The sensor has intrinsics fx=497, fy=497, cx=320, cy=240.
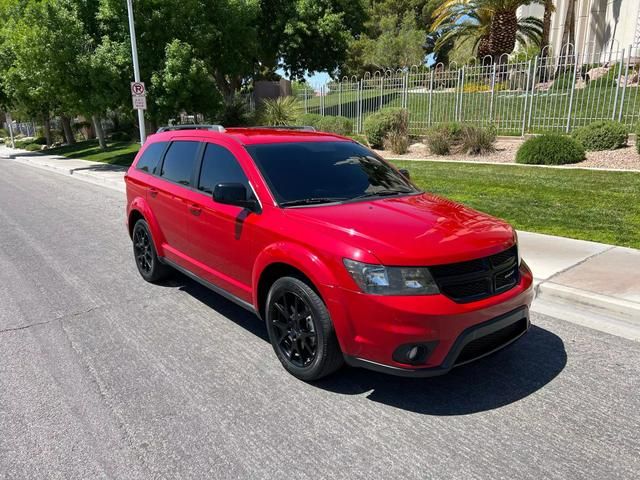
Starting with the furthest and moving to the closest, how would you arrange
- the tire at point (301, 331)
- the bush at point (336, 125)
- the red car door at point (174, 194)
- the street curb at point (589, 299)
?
the bush at point (336, 125)
the red car door at point (174, 194)
the street curb at point (589, 299)
the tire at point (301, 331)

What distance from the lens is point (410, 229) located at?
132 inches

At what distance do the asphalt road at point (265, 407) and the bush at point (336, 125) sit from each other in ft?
51.4

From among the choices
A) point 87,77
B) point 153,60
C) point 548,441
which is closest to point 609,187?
point 548,441

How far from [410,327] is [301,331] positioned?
88cm

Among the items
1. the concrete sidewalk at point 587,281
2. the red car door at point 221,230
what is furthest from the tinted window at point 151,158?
the concrete sidewalk at point 587,281

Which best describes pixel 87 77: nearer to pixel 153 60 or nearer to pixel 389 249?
pixel 153 60

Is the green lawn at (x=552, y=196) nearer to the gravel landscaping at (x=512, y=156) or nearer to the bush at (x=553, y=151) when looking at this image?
the bush at (x=553, y=151)

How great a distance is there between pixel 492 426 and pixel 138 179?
15.4ft

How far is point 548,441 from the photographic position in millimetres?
2912

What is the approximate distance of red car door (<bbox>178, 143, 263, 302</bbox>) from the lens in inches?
156

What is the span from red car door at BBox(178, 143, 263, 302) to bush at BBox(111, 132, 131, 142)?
35386 mm

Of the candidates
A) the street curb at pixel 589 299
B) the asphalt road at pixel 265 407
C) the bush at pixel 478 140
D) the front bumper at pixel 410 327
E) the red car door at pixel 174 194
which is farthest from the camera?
the bush at pixel 478 140

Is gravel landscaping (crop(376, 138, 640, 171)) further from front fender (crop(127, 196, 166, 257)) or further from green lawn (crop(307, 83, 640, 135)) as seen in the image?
front fender (crop(127, 196, 166, 257))

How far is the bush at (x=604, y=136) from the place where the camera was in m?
13.0
